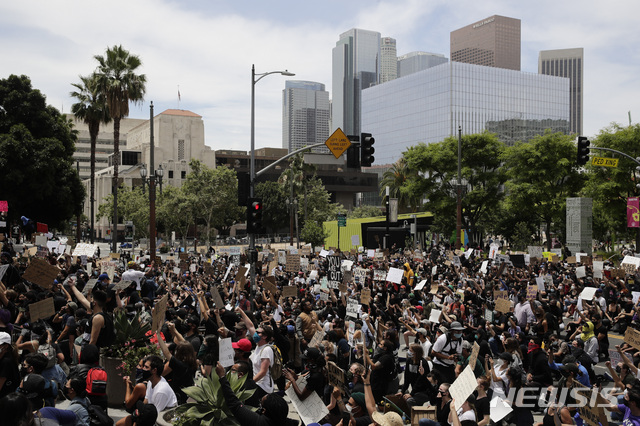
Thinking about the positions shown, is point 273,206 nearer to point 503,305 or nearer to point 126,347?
point 503,305

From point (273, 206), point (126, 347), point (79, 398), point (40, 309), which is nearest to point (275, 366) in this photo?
point (126, 347)

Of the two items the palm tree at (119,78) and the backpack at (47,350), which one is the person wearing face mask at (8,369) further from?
the palm tree at (119,78)

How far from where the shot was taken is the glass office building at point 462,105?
5374 inches

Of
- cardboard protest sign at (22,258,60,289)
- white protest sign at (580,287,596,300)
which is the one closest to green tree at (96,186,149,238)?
cardboard protest sign at (22,258,60,289)

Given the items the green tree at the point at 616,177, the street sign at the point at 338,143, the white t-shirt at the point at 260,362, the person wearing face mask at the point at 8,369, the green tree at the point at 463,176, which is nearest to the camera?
the person wearing face mask at the point at 8,369

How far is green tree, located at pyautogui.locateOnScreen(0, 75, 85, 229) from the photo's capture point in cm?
3672

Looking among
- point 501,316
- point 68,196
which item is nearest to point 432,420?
point 501,316

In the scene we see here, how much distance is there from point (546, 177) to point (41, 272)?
48.9m

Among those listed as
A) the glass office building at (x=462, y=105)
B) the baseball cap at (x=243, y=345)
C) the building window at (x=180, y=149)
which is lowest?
the baseball cap at (x=243, y=345)

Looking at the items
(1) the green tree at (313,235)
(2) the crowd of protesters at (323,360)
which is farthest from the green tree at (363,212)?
(2) the crowd of protesters at (323,360)

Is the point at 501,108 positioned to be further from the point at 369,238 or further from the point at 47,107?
the point at 47,107

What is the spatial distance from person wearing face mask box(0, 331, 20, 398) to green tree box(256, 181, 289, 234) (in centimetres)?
8193

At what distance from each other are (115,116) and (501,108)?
12460 centimetres

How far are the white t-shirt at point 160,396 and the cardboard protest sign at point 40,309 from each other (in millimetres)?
4167
